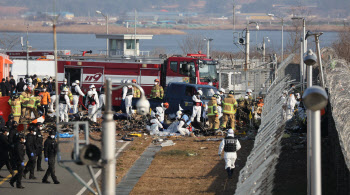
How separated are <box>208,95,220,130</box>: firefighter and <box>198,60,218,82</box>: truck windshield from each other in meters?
7.77

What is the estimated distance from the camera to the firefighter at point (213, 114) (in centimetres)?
2547

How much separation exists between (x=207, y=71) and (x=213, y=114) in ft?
27.5

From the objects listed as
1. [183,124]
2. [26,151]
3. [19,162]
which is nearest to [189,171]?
[26,151]

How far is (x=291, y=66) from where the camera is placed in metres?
53.7

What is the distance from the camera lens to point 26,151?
17766 mm

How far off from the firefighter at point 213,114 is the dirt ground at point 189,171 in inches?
55.6

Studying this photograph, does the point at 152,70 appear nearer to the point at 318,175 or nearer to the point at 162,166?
the point at 162,166

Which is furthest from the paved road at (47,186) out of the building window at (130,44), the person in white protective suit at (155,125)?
the building window at (130,44)

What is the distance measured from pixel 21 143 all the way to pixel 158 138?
315 inches

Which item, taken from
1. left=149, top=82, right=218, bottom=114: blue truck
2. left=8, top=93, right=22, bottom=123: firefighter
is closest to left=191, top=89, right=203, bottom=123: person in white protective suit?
left=149, top=82, right=218, bottom=114: blue truck

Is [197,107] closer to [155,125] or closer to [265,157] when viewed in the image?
[155,125]

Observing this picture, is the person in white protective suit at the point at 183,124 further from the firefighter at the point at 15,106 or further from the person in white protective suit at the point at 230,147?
the person in white protective suit at the point at 230,147

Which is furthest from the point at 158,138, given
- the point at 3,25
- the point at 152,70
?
the point at 3,25

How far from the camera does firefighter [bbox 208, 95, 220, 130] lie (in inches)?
1003
